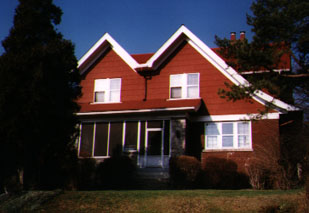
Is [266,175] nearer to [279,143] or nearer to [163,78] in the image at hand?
[279,143]

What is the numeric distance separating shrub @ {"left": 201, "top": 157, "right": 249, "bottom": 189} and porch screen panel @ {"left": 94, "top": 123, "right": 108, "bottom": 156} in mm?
6069

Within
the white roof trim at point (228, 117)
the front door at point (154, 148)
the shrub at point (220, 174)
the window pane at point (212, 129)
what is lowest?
the shrub at point (220, 174)

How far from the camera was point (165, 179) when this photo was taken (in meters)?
19.5

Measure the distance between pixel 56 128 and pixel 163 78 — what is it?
9822 mm

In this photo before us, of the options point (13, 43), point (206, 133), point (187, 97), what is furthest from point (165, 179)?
point (13, 43)

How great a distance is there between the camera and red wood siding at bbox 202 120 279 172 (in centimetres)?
2023

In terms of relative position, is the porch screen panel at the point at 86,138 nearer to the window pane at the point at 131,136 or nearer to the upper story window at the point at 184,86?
the window pane at the point at 131,136

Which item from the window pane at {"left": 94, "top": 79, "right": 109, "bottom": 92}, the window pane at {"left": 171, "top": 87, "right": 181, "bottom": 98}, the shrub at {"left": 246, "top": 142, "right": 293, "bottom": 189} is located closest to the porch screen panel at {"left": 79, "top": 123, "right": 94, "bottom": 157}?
the window pane at {"left": 94, "top": 79, "right": 109, "bottom": 92}

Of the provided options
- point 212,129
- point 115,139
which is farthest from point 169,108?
point 115,139

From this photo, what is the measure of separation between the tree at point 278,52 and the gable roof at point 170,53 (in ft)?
5.55

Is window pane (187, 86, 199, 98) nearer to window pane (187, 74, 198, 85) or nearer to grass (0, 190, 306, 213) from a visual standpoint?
window pane (187, 74, 198, 85)

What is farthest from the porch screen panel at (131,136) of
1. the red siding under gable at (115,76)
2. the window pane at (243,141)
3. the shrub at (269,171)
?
the shrub at (269,171)

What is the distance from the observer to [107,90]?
24.3m

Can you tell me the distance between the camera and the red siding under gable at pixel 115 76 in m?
23.8
